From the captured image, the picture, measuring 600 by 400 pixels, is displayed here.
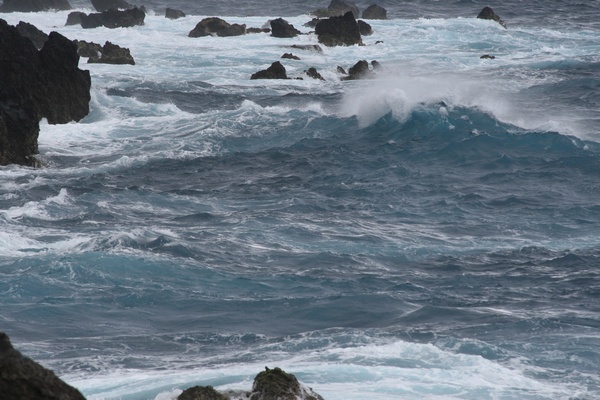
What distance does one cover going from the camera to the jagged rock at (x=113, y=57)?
3856cm

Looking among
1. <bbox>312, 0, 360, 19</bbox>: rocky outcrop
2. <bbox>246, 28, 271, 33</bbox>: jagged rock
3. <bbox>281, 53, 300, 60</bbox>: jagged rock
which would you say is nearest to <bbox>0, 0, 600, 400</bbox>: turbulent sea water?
<bbox>281, 53, 300, 60</bbox>: jagged rock

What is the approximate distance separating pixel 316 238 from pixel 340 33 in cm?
3000

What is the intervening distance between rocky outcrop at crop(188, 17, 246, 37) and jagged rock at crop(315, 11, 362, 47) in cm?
474

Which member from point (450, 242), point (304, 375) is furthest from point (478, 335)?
point (450, 242)

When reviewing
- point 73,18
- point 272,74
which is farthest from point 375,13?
point 272,74

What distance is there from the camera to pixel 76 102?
2759 centimetres

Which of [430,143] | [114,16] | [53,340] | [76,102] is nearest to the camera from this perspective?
[53,340]

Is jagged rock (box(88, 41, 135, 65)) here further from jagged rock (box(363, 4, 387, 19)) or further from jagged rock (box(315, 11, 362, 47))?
jagged rock (box(363, 4, 387, 19))

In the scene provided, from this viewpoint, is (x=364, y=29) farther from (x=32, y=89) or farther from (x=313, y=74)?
(x=32, y=89)

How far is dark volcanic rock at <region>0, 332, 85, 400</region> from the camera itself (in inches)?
226

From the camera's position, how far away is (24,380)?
5.77 metres

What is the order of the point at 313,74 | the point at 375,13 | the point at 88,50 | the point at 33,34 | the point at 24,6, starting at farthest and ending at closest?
A: the point at 24,6
the point at 375,13
the point at 88,50
the point at 33,34
the point at 313,74

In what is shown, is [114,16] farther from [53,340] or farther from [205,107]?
[53,340]

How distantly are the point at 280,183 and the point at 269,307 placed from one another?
321 inches
